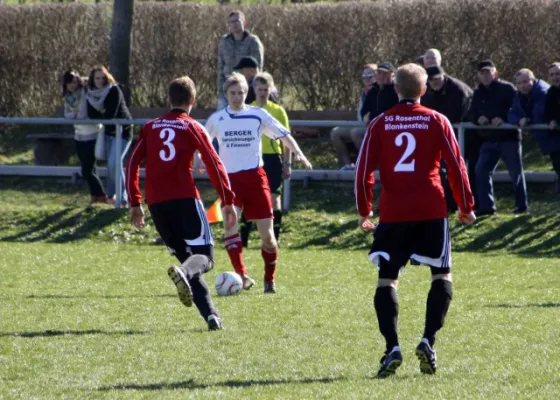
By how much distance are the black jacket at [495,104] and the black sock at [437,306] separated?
28.0 feet

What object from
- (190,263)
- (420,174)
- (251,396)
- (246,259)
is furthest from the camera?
(246,259)

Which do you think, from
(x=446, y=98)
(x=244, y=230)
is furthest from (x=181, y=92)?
(x=446, y=98)

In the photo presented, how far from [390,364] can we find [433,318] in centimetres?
43

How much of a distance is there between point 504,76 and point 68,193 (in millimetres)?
7218

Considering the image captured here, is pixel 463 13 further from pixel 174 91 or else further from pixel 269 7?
pixel 174 91

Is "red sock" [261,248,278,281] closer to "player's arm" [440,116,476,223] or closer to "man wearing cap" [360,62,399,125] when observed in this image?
"player's arm" [440,116,476,223]

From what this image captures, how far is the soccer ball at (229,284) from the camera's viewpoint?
11.7 meters

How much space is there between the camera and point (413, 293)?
38.5ft

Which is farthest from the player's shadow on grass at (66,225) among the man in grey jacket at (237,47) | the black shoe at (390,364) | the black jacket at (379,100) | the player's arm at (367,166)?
the black shoe at (390,364)

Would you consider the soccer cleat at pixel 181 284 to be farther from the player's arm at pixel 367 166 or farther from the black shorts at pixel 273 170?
the black shorts at pixel 273 170

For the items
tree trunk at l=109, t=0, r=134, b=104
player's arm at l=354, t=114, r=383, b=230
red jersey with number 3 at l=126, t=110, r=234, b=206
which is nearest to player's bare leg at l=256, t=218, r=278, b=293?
red jersey with number 3 at l=126, t=110, r=234, b=206

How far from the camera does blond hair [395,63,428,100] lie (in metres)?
7.80

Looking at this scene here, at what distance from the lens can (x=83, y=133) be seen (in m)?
18.2

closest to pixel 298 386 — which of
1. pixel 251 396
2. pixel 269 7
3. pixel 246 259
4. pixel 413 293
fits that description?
pixel 251 396
